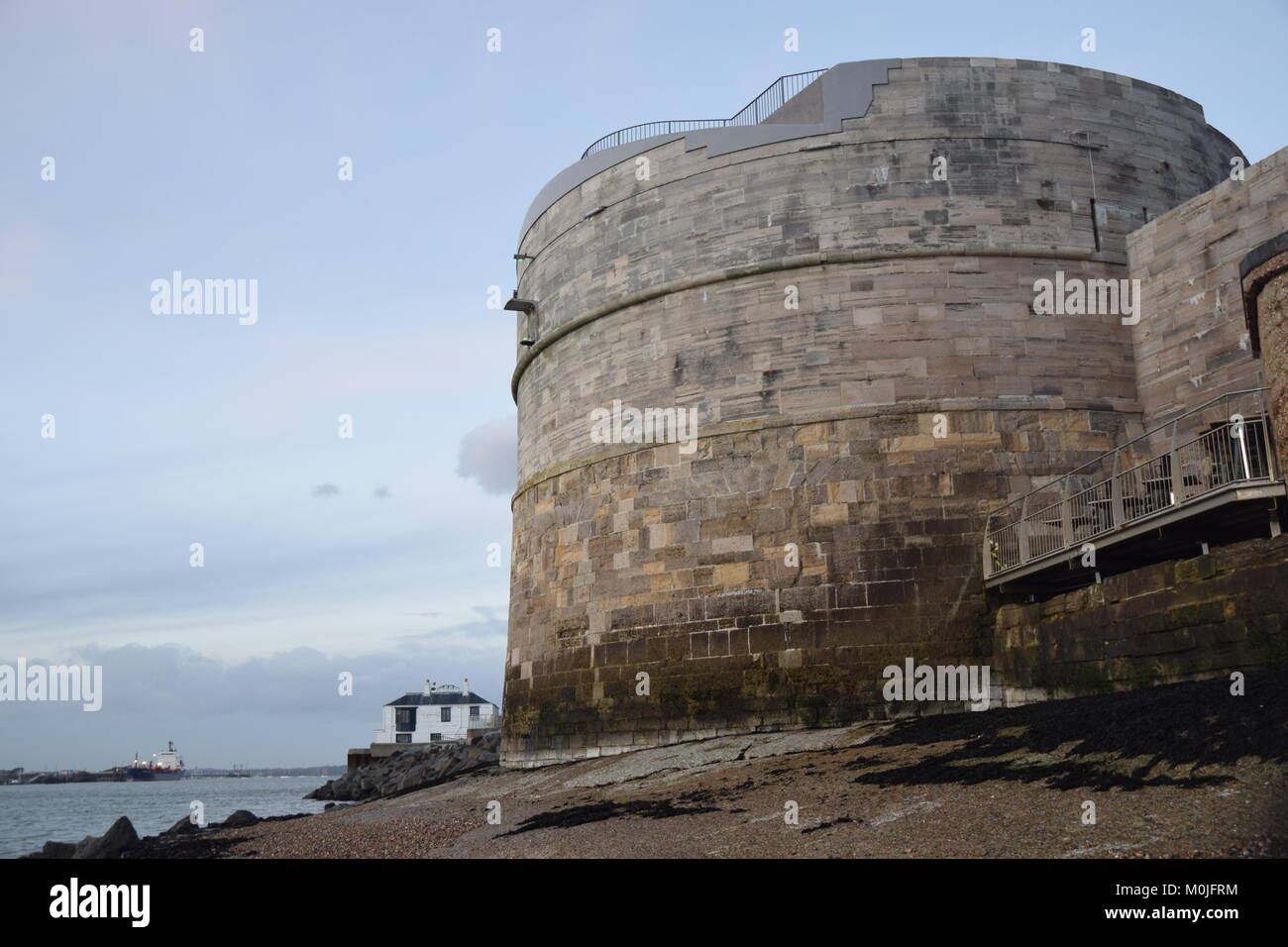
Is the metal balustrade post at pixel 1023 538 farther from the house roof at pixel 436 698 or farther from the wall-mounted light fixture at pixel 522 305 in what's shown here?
the house roof at pixel 436 698

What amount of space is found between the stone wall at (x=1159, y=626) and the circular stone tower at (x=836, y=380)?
1746mm

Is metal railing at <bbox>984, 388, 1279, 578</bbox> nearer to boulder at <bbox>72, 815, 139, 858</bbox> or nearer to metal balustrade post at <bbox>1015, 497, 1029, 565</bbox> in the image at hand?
metal balustrade post at <bbox>1015, 497, 1029, 565</bbox>

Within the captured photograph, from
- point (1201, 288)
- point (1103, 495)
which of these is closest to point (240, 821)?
point (1103, 495)

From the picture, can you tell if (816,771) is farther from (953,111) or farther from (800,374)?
(953,111)

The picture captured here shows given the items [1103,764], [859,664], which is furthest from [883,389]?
[1103,764]

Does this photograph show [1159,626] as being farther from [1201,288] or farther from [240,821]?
[240,821]

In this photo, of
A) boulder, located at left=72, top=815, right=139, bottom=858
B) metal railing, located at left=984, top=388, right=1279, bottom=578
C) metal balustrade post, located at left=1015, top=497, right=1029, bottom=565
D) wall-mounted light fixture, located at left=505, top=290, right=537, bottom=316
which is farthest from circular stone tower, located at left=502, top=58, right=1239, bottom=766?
boulder, located at left=72, top=815, right=139, bottom=858

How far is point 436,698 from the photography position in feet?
220

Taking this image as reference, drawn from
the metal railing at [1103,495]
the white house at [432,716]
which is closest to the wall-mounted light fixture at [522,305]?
the metal railing at [1103,495]

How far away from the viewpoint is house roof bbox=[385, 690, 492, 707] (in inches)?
2633

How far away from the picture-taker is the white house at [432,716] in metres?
65.9

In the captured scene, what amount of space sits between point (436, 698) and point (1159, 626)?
5962 centimetres
